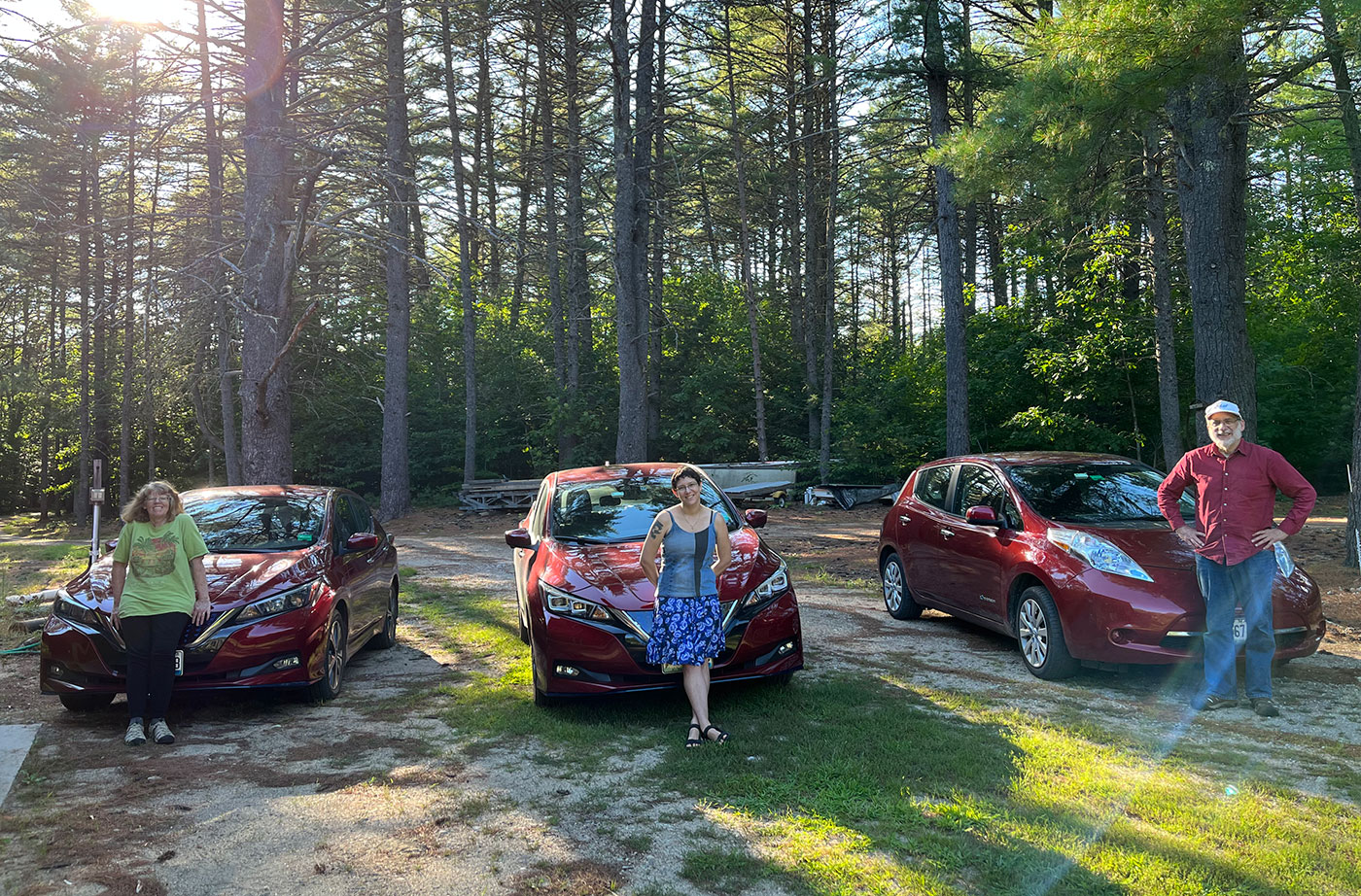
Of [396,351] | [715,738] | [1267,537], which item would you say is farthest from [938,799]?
[396,351]

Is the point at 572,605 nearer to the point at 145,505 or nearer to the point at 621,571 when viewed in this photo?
the point at 621,571

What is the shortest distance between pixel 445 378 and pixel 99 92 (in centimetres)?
1231

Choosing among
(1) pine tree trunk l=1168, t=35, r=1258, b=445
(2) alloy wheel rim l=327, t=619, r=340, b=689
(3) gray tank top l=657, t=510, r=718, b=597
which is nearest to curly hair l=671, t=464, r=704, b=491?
(3) gray tank top l=657, t=510, r=718, b=597

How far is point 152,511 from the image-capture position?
5918mm

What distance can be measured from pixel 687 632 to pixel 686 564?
0.39m

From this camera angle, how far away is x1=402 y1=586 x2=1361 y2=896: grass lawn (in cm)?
362

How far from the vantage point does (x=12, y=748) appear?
5.43m

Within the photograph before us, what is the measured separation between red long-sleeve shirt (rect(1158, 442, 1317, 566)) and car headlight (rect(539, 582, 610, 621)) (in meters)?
3.94

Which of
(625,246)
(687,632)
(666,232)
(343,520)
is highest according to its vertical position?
(666,232)

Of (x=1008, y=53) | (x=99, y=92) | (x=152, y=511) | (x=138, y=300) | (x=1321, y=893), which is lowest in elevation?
(x=1321, y=893)

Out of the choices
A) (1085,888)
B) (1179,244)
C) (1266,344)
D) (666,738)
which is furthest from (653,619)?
(1266,344)

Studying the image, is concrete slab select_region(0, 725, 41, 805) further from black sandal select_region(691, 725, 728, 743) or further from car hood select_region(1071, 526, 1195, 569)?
car hood select_region(1071, 526, 1195, 569)

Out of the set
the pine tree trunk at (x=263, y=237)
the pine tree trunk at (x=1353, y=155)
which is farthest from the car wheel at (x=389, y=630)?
the pine tree trunk at (x=1353, y=155)

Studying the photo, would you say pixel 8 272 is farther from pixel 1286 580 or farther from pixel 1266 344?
pixel 1266 344
